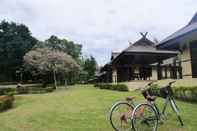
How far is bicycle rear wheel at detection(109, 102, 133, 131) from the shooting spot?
6438mm

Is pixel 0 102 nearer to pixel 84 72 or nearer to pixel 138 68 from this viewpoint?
pixel 138 68

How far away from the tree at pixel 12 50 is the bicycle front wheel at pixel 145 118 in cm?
4930

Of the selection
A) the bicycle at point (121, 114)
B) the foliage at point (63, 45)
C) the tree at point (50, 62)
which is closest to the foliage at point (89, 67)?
the foliage at point (63, 45)

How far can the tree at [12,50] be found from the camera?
2087 inches

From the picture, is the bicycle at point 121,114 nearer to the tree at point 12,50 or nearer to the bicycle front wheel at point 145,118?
the bicycle front wheel at point 145,118

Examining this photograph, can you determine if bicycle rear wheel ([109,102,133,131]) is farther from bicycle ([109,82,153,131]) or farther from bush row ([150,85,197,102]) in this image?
bush row ([150,85,197,102])

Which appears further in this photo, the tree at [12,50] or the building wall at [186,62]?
the tree at [12,50]

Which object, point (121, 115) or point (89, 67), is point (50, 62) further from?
point (121, 115)

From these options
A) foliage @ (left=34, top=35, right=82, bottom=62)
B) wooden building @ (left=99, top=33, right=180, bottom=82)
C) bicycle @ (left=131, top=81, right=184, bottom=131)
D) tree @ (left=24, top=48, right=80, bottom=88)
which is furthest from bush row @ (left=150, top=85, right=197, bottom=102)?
foliage @ (left=34, top=35, right=82, bottom=62)

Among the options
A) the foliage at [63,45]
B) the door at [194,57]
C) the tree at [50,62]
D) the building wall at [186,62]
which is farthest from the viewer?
the foliage at [63,45]

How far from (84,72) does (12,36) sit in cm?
1637

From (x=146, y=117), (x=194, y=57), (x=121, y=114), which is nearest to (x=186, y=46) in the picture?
(x=194, y=57)

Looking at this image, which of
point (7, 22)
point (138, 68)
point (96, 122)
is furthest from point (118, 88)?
point (7, 22)

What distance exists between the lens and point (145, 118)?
628 cm
